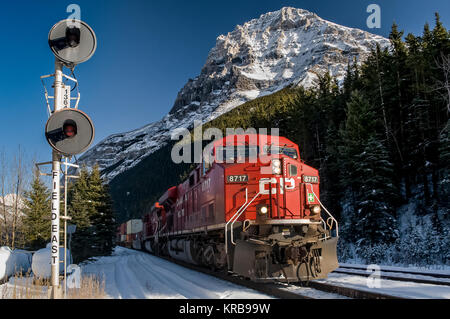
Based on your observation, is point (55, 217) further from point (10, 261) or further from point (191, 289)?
point (10, 261)

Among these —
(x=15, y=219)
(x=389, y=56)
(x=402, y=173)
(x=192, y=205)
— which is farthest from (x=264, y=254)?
(x=389, y=56)

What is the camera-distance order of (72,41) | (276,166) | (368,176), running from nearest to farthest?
(72,41) → (276,166) → (368,176)

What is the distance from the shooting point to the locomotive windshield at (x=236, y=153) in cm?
1104

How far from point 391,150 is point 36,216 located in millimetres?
28541

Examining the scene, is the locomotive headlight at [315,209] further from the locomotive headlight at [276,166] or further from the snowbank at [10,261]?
the snowbank at [10,261]

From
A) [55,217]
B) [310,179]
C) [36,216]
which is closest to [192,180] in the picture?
[310,179]

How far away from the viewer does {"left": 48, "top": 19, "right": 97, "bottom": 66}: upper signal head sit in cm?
661

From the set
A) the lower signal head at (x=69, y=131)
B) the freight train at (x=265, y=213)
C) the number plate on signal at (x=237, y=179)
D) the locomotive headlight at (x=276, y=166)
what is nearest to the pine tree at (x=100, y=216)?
the freight train at (x=265, y=213)

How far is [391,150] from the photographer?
31094 mm

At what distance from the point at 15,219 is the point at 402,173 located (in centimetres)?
3048

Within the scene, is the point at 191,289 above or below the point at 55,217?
below

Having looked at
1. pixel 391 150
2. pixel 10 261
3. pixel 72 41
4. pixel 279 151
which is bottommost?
pixel 10 261
